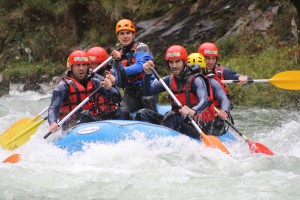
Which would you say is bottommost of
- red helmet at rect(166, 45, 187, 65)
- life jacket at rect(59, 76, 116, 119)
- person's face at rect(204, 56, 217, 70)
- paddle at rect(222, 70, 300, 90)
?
paddle at rect(222, 70, 300, 90)

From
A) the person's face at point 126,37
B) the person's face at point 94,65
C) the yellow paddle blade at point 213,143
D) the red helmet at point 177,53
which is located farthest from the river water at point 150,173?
the person's face at point 126,37

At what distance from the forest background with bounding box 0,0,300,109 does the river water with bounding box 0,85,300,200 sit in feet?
17.2

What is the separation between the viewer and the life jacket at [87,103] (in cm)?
730

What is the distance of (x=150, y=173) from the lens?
228 inches

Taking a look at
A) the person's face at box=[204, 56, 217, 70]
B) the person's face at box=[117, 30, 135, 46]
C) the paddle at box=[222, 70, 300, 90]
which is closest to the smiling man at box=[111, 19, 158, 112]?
the person's face at box=[117, 30, 135, 46]

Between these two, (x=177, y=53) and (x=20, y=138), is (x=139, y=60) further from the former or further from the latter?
(x=20, y=138)

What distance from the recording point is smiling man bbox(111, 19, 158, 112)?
7.57 meters

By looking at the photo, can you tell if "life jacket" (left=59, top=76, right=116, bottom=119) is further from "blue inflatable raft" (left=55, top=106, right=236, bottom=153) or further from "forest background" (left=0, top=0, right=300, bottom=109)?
"forest background" (left=0, top=0, right=300, bottom=109)

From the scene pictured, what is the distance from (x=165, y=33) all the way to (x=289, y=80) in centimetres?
746

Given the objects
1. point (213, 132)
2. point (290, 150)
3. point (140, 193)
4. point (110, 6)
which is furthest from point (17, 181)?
point (110, 6)

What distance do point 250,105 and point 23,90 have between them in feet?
27.8

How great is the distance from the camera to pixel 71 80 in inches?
286

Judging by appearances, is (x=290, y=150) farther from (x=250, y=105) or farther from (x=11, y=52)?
(x=11, y=52)

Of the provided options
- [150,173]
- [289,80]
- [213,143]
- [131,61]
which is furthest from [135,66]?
[289,80]
